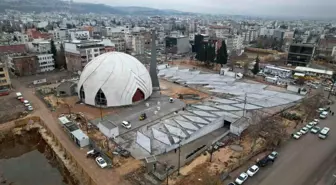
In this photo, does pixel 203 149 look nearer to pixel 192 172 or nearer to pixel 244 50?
pixel 192 172

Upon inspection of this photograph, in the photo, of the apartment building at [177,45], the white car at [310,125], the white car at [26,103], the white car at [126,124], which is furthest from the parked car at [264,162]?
the apartment building at [177,45]

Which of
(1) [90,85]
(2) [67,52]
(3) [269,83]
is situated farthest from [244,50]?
(1) [90,85]

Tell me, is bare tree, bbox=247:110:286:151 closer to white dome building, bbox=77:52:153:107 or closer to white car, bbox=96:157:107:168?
white car, bbox=96:157:107:168

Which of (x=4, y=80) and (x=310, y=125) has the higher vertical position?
(x=4, y=80)

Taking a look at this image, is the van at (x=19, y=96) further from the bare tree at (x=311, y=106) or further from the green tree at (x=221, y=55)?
the bare tree at (x=311, y=106)

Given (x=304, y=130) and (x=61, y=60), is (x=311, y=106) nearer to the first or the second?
(x=304, y=130)

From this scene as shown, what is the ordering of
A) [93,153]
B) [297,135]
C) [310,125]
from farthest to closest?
[310,125] < [297,135] < [93,153]

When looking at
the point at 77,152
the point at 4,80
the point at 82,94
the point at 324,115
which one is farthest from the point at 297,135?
the point at 4,80

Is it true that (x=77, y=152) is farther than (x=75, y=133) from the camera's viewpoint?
No
